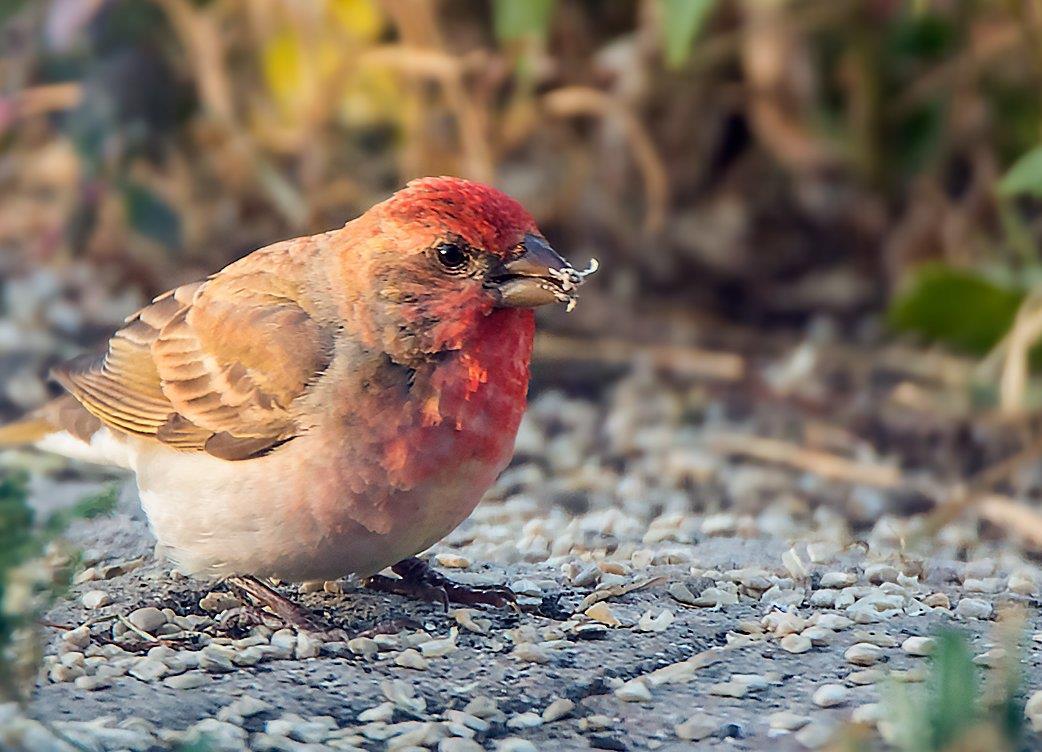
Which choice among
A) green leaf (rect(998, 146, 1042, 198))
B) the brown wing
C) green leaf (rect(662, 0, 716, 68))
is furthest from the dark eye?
green leaf (rect(662, 0, 716, 68))

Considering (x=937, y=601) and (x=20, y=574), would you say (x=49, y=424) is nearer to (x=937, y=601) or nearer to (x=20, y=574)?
(x=20, y=574)

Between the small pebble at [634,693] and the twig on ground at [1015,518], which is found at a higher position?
the twig on ground at [1015,518]

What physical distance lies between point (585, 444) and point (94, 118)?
2310 mm

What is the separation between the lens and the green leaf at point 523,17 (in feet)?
18.9

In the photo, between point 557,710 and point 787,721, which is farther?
point 557,710

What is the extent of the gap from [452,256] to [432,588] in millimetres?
800

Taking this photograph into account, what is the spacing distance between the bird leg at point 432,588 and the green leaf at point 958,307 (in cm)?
256

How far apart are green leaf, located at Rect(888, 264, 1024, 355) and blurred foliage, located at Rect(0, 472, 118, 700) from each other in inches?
145

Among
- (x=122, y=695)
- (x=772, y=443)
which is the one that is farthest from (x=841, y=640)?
(x=772, y=443)

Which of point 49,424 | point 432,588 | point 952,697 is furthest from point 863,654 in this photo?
point 49,424

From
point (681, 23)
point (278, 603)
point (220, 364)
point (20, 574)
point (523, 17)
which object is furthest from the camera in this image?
point (523, 17)

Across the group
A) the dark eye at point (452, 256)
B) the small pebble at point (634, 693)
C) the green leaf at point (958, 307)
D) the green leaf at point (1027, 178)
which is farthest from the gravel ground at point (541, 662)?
the green leaf at point (958, 307)

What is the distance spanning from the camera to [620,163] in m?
6.98

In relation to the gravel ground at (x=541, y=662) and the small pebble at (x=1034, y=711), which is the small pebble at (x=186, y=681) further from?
the small pebble at (x=1034, y=711)
